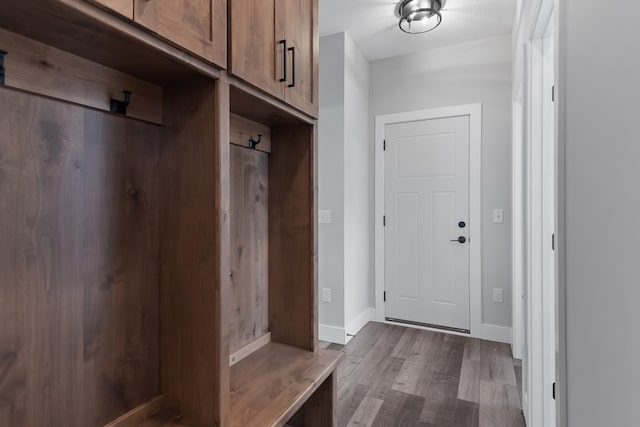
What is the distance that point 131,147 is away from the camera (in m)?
0.98

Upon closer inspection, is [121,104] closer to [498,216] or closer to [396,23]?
[396,23]

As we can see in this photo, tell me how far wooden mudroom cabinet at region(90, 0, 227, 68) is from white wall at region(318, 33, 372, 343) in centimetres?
221

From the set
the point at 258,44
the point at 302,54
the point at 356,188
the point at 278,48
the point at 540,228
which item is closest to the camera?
the point at 258,44

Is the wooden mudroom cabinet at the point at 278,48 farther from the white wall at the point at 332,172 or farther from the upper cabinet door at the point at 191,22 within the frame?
the white wall at the point at 332,172

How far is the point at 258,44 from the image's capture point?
3.64 ft

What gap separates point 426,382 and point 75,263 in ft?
7.43

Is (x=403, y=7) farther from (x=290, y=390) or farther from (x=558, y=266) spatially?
(x=290, y=390)

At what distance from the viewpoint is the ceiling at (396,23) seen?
2.64 metres

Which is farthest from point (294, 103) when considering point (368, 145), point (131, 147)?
point (368, 145)

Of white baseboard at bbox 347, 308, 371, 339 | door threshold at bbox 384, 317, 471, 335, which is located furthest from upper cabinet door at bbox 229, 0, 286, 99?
door threshold at bbox 384, 317, 471, 335

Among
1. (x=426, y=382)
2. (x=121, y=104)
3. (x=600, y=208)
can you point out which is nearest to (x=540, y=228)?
(x=600, y=208)

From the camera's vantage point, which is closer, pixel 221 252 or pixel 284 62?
pixel 221 252

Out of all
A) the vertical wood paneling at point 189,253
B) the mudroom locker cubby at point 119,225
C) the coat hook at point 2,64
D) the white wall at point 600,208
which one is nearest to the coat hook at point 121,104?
the mudroom locker cubby at point 119,225

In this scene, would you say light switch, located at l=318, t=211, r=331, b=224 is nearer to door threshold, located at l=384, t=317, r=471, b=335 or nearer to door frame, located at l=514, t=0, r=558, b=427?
door threshold, located at l=384, t=317, r=471, b=335
